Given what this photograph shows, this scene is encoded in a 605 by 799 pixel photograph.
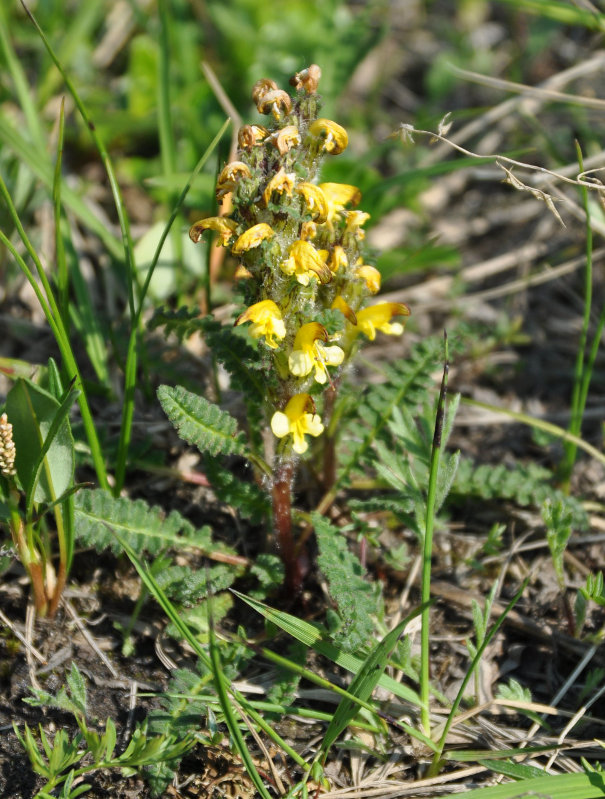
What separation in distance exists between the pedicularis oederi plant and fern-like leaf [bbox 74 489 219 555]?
0.35 meters

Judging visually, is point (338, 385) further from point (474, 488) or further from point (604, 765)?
point (604, 765)

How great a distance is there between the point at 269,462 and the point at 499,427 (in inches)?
51.9

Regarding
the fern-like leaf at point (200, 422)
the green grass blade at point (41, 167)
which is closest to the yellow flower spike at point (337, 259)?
the fern-like leaf at point (200, 422)

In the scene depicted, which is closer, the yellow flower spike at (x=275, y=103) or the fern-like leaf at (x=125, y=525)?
the yellow flower spike at (x=275, y=103)

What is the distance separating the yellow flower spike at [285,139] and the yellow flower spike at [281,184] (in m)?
0.06

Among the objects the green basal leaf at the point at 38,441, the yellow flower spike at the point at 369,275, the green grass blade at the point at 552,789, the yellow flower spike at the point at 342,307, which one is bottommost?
the green grass blade at the point at 552,789

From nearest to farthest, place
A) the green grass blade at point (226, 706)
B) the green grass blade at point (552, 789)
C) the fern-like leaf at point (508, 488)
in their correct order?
the green grass blade at point (226, 706)
the green grass blade at point (552, 789)
the fern-like leaf at point (508, 488)

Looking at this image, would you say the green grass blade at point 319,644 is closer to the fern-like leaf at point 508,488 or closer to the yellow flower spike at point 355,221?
the fern-like leaf at point 508,488

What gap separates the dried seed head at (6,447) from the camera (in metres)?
2.24

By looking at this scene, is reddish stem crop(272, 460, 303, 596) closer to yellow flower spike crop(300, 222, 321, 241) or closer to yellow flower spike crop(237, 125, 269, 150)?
yellow flower spike crop(300, 222, 321, 241)

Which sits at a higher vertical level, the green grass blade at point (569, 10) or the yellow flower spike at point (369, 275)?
the green grass blade at point (569, 10)

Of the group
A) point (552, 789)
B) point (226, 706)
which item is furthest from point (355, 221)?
point (552, 789)

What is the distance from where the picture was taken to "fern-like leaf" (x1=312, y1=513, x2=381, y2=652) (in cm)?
233

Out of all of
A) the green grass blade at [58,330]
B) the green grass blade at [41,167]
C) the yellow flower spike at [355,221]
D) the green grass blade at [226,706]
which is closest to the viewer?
the green grass blade at [226,706]
